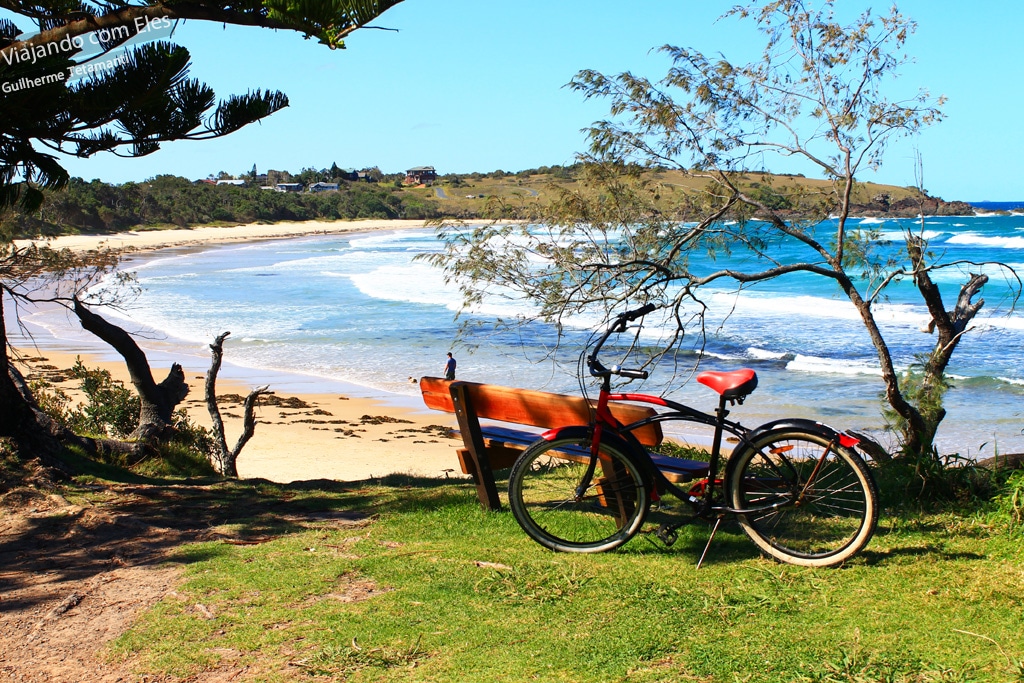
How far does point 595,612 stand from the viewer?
3.33 metres

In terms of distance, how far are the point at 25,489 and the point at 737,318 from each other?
2087 cm

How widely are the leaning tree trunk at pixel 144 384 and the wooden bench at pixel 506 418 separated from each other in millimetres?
4403

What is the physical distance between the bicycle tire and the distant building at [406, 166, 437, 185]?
4353 inches

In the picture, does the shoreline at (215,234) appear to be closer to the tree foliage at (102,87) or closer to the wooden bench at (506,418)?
the tree foliage at (102,87)

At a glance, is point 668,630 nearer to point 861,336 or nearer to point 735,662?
point 735,662

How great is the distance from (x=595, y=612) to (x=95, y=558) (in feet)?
8.13

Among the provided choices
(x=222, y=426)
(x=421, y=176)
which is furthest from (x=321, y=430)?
(x=421, y=176)

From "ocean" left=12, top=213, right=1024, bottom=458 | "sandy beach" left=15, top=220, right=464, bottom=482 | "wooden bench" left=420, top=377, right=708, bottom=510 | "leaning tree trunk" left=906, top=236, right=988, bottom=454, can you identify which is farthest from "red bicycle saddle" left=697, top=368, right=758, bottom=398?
"sandy beach" left=15, top=220, right=464, bottom=482

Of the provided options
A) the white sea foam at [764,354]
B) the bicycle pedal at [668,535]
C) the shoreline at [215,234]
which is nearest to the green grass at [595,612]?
the bicycle pedal at [668,535]

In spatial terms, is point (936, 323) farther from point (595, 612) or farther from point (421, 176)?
point (421, 176)

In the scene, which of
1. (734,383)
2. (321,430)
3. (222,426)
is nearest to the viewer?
(734,383)

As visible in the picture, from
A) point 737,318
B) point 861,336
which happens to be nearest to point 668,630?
point 861,336

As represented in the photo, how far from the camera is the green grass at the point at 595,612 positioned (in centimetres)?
288

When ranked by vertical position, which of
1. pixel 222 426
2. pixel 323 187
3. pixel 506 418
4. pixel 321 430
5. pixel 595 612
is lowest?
pixel 321 430
